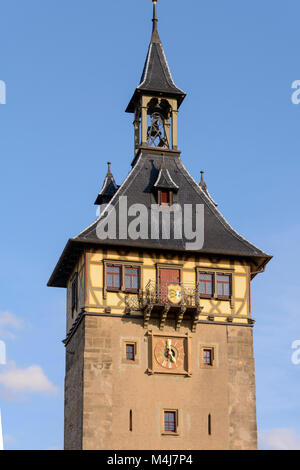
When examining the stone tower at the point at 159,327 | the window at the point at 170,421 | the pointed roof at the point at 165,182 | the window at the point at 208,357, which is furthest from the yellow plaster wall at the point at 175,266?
the window at the point at 170,421

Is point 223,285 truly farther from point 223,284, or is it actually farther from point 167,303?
point 167,303

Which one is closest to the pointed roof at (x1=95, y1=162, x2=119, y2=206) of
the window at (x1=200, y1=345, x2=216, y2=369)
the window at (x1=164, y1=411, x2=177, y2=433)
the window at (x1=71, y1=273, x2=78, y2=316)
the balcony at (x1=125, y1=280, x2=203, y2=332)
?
the window at (x1=71, y1=273, x2=78, y2=316)

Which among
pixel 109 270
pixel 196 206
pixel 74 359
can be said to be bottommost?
pixel 74 359

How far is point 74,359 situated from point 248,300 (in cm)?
877

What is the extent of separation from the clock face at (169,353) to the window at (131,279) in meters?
→ 2.75

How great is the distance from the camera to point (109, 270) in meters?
58.3

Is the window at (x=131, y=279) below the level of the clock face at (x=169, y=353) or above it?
above

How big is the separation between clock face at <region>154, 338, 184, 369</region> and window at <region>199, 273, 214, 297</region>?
2.73 metres

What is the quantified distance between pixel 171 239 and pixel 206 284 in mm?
2741

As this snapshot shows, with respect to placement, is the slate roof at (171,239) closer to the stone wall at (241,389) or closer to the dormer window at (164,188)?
the dormer window at (164,188)

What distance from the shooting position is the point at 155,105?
66688mm

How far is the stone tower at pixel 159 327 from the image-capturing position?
5628 cm

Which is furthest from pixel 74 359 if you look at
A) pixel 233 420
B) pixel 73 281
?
pixel 233 420
